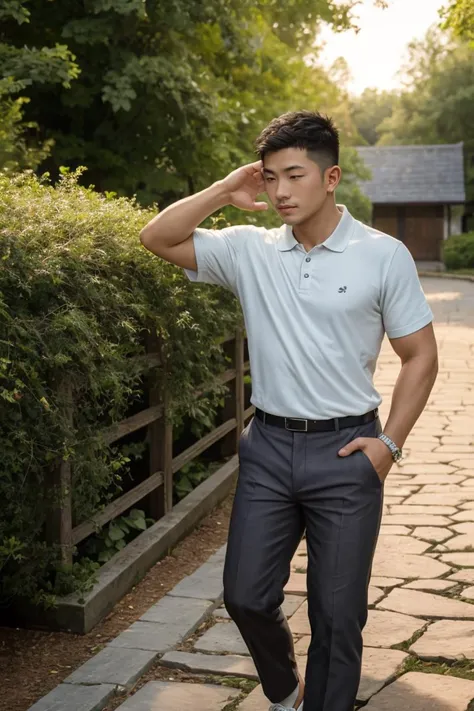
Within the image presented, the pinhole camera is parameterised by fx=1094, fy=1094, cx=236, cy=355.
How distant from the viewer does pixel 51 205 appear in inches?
210

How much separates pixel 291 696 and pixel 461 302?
79.6 ft

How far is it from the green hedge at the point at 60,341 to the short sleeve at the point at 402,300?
1582 mm

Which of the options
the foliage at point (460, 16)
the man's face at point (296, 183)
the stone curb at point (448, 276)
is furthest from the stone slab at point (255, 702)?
the stone curb at point (448, 276)

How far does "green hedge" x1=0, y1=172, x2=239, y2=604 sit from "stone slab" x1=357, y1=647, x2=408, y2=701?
4.67 feet

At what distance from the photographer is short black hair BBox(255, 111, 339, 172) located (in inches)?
142

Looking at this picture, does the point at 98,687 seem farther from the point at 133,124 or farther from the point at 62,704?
the point at 133,124

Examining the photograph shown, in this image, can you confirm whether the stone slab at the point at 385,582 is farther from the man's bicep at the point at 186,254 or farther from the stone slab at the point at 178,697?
the man's bicep at the point at 186,254

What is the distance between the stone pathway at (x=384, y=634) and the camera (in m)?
4.37

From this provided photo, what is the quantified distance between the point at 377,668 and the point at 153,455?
233cm

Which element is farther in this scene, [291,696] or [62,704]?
[62,704]

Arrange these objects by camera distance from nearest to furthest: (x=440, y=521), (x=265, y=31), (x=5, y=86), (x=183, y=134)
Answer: (x=440, y=521) < (x=5, y=86) < (x=183, y=134) < (x=265, y=31)

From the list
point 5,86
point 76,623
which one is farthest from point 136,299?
point 5,86

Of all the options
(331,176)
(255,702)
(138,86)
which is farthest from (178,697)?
(138,86)

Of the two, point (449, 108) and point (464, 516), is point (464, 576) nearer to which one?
point (464, 516)
